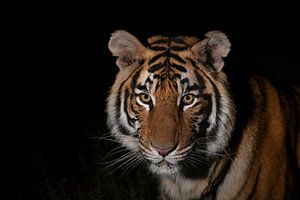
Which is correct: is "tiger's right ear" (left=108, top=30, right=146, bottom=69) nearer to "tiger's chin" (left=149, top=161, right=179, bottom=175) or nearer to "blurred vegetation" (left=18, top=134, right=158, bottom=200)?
"tiger's chin" (left=149, top=161, right=179, bottom=175)

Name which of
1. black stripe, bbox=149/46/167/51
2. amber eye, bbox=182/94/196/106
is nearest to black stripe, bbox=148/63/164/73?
black stripe, bbox=149/46/167/51

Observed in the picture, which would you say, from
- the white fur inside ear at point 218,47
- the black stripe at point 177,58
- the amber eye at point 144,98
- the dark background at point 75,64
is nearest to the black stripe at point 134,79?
the amber eye at point 144,98

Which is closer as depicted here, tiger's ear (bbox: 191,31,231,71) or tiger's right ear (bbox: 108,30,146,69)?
tiger's ear (bbox: 191,31,231,71)

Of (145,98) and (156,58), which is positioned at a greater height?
(156,58)

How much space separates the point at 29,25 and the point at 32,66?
5.10ft

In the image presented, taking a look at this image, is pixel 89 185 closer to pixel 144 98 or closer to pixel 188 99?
pixel 144 98

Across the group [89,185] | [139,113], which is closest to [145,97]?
[139,113]

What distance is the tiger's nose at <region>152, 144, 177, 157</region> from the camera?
3.21 metres

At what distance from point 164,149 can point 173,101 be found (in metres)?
0.29

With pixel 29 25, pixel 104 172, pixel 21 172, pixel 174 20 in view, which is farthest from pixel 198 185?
pixel 174 20

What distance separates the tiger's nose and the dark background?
3.24ft

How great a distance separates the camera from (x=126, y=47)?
3646mm

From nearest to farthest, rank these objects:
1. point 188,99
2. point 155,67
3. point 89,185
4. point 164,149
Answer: point 164,149, point 188,99, point 155,67, point 89,185

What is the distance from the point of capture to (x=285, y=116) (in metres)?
3.82
